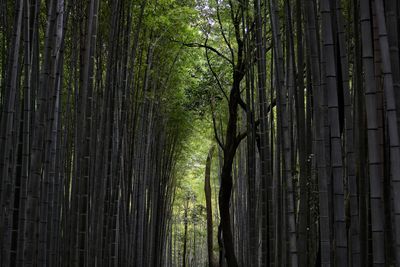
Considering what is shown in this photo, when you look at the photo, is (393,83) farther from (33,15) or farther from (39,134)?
(33,15)

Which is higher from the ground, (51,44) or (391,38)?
(51,44)

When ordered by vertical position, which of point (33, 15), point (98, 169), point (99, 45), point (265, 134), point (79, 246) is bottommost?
point (79, 246)

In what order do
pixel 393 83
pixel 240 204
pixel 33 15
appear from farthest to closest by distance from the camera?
1. pixel 240 204
2. pixel 33 15
3. pixel 393 83

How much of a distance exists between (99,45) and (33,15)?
1614mm

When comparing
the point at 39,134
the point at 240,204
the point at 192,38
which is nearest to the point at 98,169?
the point at 39,134

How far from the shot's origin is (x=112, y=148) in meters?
5.09

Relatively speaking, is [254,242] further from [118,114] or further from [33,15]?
[33,15]

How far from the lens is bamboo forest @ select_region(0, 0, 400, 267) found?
2205mm

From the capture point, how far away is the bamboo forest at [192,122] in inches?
86.8

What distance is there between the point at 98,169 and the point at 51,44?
6.00 feet

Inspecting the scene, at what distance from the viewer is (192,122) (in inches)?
409

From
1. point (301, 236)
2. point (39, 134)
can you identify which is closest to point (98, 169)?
point (39, 134)

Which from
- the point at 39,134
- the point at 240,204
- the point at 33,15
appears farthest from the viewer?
the point at 240,204

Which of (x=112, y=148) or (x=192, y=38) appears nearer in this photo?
(x=112, y=148)
